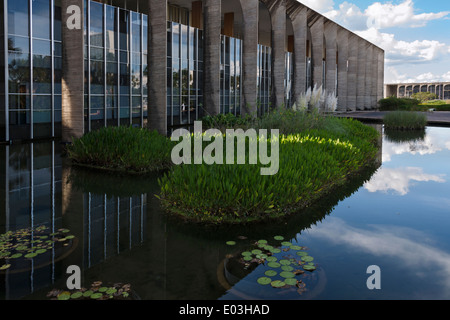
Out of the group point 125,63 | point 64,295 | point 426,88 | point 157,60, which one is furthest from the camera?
→ point 426,88

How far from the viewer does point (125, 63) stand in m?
21.0

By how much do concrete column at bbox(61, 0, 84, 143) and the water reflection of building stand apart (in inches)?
107

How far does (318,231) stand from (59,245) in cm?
330

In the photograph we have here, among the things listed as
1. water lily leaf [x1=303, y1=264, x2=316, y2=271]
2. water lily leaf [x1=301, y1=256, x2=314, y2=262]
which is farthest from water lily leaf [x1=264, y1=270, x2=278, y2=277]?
water lily leaf [x1=301, y1=256, x2=314, y2=262]

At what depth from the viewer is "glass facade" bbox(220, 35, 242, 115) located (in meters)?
29.3

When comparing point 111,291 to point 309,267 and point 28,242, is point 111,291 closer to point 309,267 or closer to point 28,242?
point 28,242

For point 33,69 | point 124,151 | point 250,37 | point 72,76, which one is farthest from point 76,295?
point 250,37

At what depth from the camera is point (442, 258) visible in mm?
4695

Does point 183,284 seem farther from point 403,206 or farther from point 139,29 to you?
point 139,29

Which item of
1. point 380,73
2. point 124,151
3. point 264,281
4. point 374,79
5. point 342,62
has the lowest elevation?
point 264,281

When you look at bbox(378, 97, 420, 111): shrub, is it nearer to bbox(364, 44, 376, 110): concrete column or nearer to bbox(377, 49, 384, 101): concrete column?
bbox(364, 44, 376, 110): concrete column

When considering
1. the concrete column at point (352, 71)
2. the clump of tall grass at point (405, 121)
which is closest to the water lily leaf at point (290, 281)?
the clump of tall grass at point (405, 121)

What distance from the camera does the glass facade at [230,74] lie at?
29.3 metres

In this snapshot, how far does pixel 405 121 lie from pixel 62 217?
22018 mm
